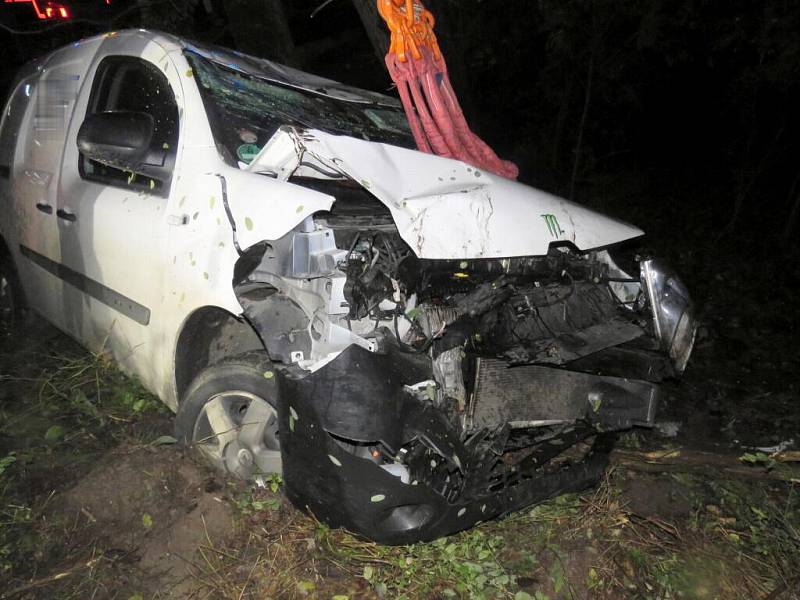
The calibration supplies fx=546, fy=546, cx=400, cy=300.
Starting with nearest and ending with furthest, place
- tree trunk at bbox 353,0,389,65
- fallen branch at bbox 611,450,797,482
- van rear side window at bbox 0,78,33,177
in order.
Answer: fallen branch at bbox 611,450,797,482 → van rear side window at bbox 0,78,33,177 → tree trunk at bbox 353,0,389,65

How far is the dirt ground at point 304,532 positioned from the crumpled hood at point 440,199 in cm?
120

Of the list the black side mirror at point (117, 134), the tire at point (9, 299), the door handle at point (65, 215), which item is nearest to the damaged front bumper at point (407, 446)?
the black side mirror at point (117, 134)

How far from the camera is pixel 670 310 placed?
247cm

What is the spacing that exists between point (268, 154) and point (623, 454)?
230cm

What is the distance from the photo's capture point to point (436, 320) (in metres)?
2.11

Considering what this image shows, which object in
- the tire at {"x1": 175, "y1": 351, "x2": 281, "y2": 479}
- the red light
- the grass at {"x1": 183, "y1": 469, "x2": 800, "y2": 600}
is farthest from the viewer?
the red light

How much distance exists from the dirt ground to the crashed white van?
0.76 feet


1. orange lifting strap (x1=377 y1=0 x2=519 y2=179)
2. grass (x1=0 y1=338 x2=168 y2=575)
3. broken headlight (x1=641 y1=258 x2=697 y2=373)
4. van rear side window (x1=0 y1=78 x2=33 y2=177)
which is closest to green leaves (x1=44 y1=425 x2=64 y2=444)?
grass (x1=0 y1=338 x2=168 y2=575)

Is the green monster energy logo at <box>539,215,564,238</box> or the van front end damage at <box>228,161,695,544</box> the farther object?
the green monster energy logo at <box>539,215,564,238</box>

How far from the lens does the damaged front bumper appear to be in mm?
1816

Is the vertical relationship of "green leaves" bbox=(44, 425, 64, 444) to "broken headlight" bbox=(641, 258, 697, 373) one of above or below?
below

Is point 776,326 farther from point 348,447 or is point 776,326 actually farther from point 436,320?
point 348,447

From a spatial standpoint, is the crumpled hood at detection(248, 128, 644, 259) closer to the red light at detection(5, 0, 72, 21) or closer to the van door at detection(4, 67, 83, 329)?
the van door at detection(4, 67, 83, 329)

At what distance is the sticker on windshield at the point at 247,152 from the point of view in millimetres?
2256
